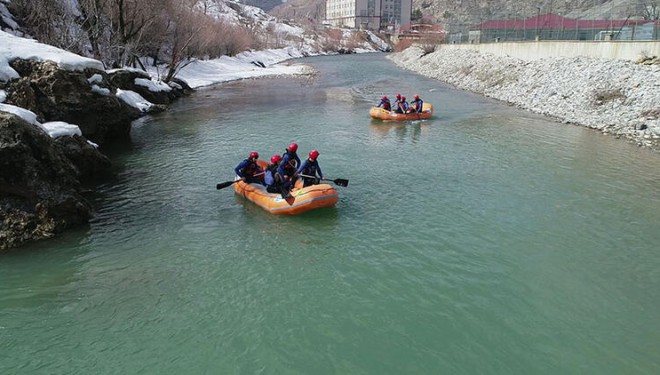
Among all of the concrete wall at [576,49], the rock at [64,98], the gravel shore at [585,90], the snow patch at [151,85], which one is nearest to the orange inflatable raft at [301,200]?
the rock at [64,98]

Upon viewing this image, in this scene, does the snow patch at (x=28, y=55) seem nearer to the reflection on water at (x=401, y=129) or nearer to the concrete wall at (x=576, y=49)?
the reflection on water at (x=401, y=129)

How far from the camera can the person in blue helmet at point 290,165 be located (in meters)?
12.5

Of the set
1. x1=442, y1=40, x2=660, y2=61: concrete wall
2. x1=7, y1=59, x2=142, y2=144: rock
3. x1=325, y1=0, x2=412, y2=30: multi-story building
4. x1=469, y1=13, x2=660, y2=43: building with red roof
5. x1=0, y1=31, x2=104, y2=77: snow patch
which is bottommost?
x1=7, y1=59, x2=142, y2=144: rock

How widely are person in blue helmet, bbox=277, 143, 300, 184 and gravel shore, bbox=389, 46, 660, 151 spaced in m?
13.7

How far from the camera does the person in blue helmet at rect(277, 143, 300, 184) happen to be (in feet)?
41.0

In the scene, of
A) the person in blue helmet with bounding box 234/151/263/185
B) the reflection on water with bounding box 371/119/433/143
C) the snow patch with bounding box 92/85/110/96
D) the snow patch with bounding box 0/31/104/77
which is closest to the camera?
the person in blue helmet with bounding box 234/151/263/185

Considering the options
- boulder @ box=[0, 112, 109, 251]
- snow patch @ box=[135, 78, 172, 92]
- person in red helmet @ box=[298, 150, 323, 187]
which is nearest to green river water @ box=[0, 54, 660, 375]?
boulder @ box=[0, 112, 109, 251]

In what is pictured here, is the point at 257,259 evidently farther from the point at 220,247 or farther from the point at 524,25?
the point at 524,25

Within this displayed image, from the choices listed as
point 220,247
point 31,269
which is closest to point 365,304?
point 220,247

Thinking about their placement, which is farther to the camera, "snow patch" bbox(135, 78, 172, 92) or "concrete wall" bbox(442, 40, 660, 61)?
"snow patch" bbox(135, 78, 172, 92)

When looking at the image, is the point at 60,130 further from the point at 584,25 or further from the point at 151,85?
the point at 584,25

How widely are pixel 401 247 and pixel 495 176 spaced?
6.19 meters

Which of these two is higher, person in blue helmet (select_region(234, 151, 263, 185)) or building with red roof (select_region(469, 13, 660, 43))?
building with red roof (select_region(469, 13, 660, 43))

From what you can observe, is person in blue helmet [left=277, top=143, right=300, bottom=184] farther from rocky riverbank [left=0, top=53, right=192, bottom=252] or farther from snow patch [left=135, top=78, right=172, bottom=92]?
snow patch [left=135, top=78, right=172, bottom=92]
